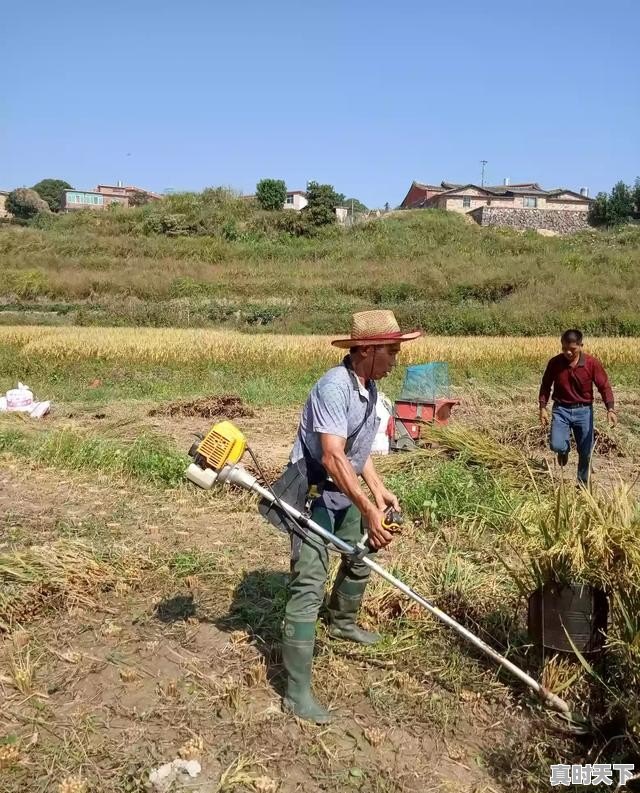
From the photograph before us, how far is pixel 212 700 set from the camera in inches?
120

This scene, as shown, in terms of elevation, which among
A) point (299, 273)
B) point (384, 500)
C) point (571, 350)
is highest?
point (299, 273)

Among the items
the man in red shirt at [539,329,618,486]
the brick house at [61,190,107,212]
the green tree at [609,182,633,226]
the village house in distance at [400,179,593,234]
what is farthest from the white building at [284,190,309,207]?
the man in red shirt at [539,329,618,486]

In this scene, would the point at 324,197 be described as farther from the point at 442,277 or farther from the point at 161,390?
the point at 161,390

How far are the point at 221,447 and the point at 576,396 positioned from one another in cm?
435

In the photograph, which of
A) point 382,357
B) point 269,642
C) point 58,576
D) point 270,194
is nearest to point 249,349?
point 58,576

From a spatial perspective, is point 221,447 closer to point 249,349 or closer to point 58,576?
point 58,576

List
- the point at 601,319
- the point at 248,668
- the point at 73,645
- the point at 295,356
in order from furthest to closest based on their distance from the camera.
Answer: the point at 601,319, the point at 295,356, the point at 73,645, the point at 248,668

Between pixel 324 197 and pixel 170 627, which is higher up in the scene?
pixel 324 197

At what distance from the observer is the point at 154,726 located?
2867 mm

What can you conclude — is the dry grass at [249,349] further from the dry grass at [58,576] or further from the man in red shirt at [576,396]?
the dry grass at [58,576]

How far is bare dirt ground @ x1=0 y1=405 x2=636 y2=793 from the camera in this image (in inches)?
104

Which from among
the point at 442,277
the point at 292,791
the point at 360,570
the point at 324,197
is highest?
the point at 324,197

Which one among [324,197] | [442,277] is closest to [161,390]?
[442,277]

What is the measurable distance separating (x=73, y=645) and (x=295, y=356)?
1138cm
